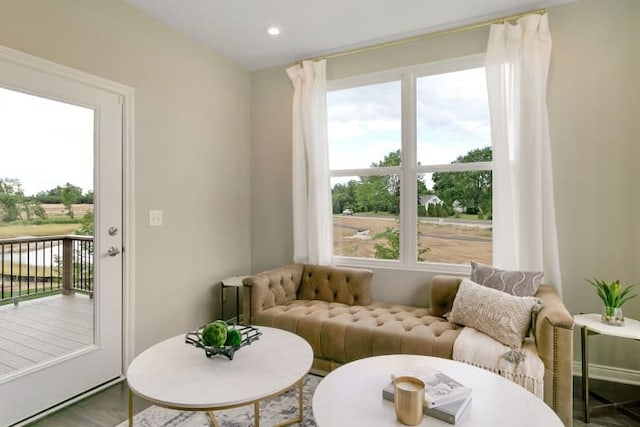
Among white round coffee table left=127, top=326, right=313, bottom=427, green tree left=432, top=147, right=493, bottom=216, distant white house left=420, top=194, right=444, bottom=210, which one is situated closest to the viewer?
white round coffee table left=127, top=326, right=313, bottom=427

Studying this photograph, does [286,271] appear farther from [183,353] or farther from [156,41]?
[156,41]

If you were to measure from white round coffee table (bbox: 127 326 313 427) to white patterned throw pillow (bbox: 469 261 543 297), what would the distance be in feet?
4.57

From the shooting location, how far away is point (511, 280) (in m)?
2.39

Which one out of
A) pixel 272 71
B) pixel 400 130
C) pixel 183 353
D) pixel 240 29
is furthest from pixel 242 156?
pixel 183 353

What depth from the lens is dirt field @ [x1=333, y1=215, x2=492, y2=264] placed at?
295 cm

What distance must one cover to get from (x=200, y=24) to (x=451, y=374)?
9.95 feet

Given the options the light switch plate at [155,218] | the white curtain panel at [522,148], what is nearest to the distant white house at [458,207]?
the white curtain panel at [522,148]

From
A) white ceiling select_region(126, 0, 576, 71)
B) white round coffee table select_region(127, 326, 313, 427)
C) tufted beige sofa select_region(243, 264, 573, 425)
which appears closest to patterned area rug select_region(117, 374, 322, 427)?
white round coffee table select_region(127, 326, 313, 427)

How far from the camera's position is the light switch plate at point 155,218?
2.79 m

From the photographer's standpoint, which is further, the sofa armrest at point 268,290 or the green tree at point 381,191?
the green tree at point 381,191

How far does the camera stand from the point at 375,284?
326 centimetres

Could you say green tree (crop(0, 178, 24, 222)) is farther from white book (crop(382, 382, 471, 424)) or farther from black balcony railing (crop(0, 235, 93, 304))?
white book (crop(382, 382, 471, 424))

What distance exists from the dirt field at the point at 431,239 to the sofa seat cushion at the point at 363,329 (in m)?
0.56

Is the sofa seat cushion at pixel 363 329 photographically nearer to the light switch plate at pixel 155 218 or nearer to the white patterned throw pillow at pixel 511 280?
the white patterned throw pillow at pixel 511 280
